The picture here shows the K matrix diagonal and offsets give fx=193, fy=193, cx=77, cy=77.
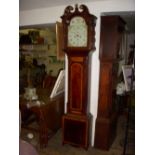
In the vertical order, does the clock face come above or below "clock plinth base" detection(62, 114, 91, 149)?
above

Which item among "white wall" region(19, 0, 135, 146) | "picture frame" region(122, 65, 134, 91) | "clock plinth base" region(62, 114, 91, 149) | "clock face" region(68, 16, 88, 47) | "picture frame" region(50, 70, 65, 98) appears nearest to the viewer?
"white wall" region(19, 0, 135, 146)

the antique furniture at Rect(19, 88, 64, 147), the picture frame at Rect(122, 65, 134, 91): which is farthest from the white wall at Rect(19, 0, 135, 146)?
the antique furniture at Rect(19, 88, 64, 147)

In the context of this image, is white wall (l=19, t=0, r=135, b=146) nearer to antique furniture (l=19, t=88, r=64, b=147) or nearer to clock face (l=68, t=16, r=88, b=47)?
clock face (l=68, t=16, r=88, b=47)

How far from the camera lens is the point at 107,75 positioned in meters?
2.81

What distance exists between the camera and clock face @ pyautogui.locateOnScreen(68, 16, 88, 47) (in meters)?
2.74

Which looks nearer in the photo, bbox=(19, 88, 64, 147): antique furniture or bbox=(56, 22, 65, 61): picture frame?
bbox=(19, 88, 64, 147): antique furniture

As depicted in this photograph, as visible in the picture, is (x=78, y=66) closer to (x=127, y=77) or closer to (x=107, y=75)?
(x=107, y=75)

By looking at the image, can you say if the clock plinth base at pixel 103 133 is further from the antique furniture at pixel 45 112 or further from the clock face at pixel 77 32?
the clock face at pixel 77 32

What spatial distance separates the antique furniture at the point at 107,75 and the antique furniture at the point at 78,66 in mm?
167

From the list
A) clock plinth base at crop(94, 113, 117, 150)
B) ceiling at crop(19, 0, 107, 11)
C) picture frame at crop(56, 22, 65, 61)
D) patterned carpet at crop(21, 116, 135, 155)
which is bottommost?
patterned carpet at crop(21, 116, 135, 155)

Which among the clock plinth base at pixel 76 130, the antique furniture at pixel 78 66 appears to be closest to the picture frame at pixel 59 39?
the antique furniture at pixel 78 66

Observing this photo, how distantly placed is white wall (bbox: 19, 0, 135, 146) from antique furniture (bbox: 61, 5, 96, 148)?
5.4 inches
